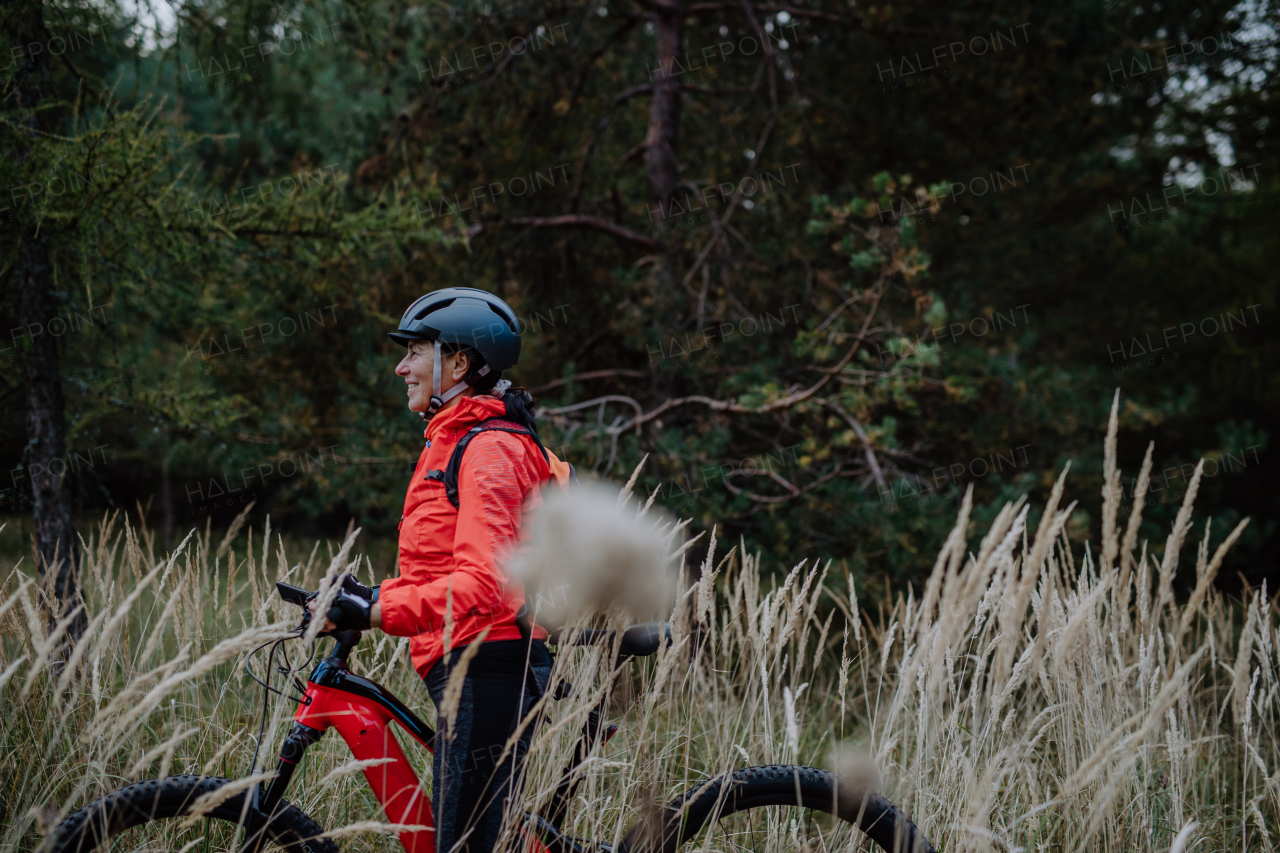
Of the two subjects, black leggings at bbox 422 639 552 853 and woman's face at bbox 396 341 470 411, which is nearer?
black leggings at bbox 422 639 552 853

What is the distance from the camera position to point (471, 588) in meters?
1.71

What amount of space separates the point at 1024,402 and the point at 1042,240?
5.63m

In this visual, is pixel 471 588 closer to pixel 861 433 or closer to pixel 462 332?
pixel 462 332

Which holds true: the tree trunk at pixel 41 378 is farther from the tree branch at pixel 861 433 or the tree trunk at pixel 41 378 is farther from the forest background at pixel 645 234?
the tree branch at pixel 861 433

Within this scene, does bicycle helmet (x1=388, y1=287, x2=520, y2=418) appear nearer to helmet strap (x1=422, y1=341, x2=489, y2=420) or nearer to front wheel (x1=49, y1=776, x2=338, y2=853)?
helmet strap (x1=422, y1=341, x2=489, y2=420)

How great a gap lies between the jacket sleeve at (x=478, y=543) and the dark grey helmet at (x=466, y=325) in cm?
34

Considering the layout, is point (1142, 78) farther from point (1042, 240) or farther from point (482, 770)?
point (482, 770)

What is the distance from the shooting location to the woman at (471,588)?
1.72 metres

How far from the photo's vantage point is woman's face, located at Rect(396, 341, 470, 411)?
2.12 metres

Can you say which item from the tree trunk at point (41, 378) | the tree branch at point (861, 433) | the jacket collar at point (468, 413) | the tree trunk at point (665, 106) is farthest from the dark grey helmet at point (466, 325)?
the tree trunk at point (665, 106)

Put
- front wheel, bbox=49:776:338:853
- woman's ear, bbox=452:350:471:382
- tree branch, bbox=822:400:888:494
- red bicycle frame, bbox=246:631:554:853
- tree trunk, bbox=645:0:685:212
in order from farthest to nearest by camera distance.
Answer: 1. tree trunk, bbox=645:0:685:212
2. tree branch, bbox=822:400:888:494
3. woman's ear, bbox=452:350:471:382
4. red bicycle frame, bbox=246:631:554:853
5. front wheel, bbox=49:776:338:853

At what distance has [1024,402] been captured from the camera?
22.3 ft

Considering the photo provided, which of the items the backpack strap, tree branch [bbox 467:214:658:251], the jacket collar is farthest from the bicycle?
tree branch [bbox 467:214:658:251]

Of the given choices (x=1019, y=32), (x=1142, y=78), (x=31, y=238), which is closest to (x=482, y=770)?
(x=31, y=238)
